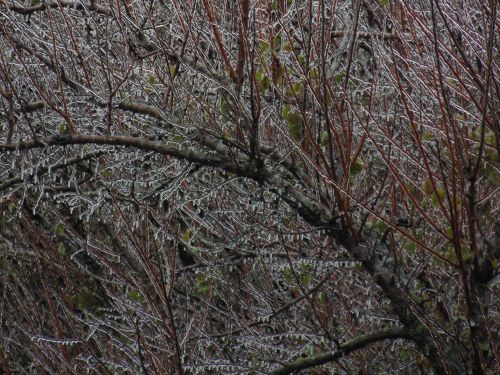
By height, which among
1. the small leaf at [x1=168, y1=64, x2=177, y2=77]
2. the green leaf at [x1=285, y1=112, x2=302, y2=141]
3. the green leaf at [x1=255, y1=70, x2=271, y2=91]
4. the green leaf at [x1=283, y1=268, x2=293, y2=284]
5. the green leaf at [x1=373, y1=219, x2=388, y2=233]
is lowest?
the green leaf at [x1=283, y1=268, x2=293, y2=284]

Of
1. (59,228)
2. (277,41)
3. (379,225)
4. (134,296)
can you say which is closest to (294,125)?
(277,41)

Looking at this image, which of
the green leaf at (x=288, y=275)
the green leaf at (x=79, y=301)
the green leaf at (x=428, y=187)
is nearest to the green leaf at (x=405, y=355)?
the green leaf at (x=288, y=275)

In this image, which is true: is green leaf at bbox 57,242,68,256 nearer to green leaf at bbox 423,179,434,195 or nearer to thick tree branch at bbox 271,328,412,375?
thick tree branch at bbox 271,328,412,375

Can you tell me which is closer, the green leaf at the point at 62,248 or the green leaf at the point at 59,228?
the green leaf at the point at 59,228

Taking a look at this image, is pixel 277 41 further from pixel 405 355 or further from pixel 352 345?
pixel 405 355

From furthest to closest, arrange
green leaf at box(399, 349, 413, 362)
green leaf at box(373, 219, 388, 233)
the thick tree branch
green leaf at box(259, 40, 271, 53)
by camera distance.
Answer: green leaf at box(399, 349, 413, 362) < green leaf at box(373, 219, 388, 233) < the thick tree branch < green leaf at box(259, 40, 271, 53)

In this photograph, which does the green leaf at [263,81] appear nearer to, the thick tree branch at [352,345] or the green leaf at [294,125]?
the green leaf at [294,125]

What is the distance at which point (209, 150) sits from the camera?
4113 millimetres

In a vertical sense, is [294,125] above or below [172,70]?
below

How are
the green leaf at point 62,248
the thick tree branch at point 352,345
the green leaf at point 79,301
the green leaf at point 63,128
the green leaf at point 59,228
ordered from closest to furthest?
the thick tree branch at point 352,345 < the green leaf at point 63,128 < the green leaf at point 59,228 < the green leaf at point 79,301 < the green leaf at point 62,248

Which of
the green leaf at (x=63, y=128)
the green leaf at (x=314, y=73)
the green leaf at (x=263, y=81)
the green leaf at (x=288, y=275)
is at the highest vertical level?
the green leaf at (x=314, y=73)

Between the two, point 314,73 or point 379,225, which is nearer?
point 314,73

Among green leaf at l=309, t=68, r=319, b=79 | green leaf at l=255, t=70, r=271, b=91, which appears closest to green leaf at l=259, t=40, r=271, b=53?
green leaf at l=255, t=70, r=271, b=91

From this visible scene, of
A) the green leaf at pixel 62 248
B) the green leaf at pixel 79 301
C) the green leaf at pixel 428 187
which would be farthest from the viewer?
the green leaf at pixel 62 248
